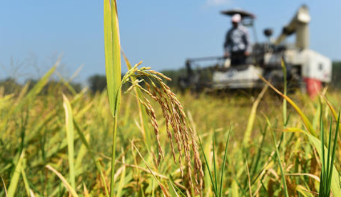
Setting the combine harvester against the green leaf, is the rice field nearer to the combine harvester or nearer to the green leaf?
the green leaf

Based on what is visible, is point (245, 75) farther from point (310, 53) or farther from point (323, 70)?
point (323, 70)

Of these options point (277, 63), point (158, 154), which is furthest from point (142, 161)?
point (277, 63)

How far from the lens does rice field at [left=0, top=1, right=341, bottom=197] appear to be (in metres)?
0.48

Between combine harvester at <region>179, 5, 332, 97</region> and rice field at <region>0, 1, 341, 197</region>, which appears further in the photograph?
combine harvester at <region>179, 5, 332, 97</region>

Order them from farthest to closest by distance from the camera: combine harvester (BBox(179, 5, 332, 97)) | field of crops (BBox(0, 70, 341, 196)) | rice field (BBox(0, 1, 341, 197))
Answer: combine harvester (BBox(179, 5, 332, 97)) → field of crops (BBox(0, 70, 341, 196)) → rice field (BBox(0, 1, 341, 197))

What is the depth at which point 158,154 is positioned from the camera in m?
1.05

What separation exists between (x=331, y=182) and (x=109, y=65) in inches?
19.9

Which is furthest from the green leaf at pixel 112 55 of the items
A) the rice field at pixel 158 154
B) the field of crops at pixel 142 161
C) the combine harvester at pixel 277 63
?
the combine harvester at pixel 277 63

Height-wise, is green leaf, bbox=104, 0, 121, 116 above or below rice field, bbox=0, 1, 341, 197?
above

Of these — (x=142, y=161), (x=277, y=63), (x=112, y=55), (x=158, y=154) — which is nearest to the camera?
(x=112, y=55)

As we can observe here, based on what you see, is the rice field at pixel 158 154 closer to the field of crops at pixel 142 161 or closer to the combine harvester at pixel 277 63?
the field of crops at pixel 142 161

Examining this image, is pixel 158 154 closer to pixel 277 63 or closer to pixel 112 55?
pixel 112 55

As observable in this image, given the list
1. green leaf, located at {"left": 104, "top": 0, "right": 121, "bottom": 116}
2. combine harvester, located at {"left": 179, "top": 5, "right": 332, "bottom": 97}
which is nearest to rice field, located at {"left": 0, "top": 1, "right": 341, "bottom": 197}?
green leaf, located at {"left": 104, "top": 0, "right": 121, "bottom": 116}

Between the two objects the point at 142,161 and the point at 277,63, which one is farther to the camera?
the point at 277,63
